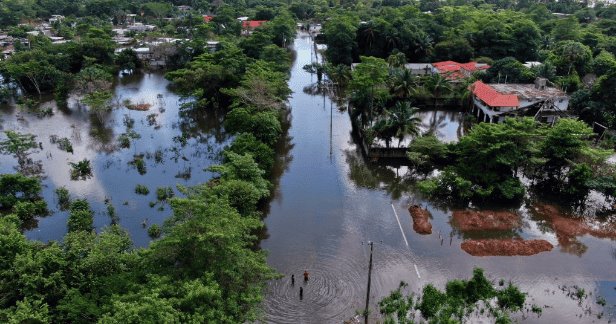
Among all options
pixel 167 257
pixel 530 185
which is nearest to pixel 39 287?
pixel 167 257

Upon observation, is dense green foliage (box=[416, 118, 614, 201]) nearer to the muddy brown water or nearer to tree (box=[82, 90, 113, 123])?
the muddy brown water

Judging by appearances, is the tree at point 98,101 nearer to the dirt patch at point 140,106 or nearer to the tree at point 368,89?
the dirt patch at point 140,106

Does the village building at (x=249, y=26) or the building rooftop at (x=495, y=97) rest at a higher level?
the village building at (x=249, y=26)

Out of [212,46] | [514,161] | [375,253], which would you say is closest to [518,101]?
[514,161]

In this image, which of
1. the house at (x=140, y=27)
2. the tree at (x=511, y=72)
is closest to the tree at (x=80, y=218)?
the tree at (x=511, y=72)

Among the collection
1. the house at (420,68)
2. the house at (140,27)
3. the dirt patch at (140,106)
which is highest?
the house at (140,27)

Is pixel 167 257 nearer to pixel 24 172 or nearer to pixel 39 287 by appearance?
pixel 39 287
